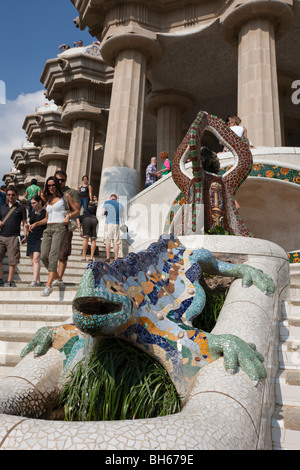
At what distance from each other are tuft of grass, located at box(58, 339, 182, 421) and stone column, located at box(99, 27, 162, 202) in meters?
10.9

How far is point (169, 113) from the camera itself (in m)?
19.0

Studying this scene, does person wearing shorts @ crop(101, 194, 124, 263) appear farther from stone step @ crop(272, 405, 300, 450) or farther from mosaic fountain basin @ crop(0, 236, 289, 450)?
stone step @ crop(272, 405, 300, 450)

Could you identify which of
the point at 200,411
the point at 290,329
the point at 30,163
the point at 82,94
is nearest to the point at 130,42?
the point at 82,94

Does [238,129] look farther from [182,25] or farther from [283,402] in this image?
[182,25]

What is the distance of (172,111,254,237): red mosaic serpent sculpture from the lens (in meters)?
4.95

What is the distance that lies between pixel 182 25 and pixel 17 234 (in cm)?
1157

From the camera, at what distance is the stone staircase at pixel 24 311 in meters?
4.13

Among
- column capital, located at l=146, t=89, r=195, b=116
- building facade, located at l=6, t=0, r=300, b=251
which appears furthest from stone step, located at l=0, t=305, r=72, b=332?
column capital, located at l=146, t=89, r=195, b=116

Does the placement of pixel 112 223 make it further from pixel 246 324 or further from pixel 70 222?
pixel 246 324

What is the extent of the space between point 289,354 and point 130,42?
44.0 feet

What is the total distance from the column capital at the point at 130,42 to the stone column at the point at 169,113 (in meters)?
3.81

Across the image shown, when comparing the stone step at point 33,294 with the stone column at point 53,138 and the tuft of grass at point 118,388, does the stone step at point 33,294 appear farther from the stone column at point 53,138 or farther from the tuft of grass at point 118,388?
the stone column at point 53,138

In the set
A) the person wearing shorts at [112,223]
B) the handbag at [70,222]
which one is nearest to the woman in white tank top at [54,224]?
the handbag at [70,222]
